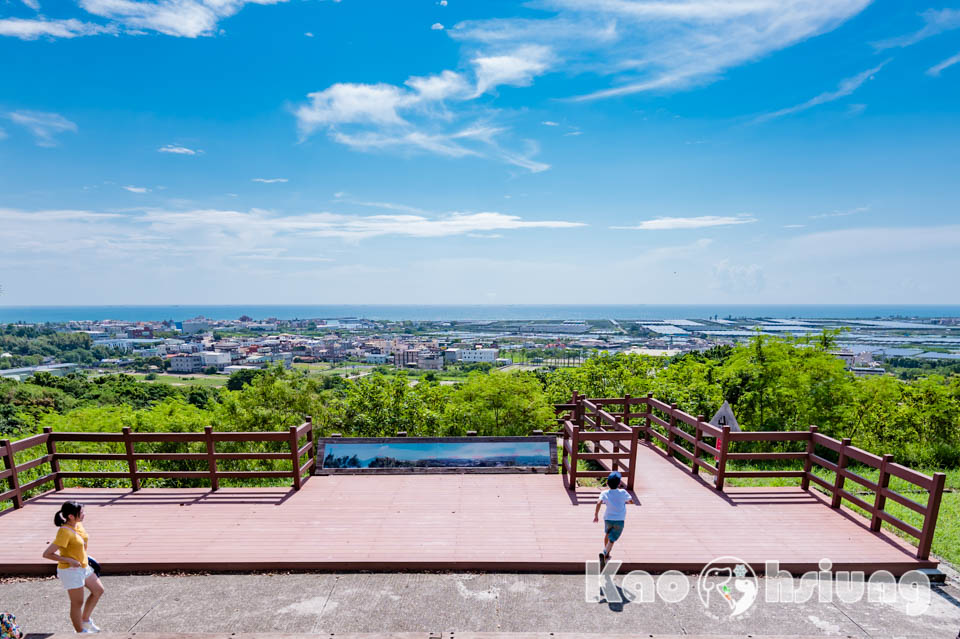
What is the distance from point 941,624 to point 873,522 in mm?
2097

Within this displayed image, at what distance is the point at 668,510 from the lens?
23.8 ft

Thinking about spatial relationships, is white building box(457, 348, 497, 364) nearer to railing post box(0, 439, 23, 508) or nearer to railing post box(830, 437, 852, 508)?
railing post box(830, 437, 852, 508)

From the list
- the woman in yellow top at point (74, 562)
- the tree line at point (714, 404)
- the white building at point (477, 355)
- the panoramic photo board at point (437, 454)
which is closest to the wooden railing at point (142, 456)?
the panoramic photo board at point (437, 454)

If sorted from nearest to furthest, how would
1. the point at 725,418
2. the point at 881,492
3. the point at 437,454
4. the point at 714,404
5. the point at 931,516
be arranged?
the point at 931,516, the point at 881,492, the point at 437,454, the point at 725,418, the point at 714,404

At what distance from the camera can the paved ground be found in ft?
14.9

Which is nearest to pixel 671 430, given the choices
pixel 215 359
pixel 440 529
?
pixel 440 529

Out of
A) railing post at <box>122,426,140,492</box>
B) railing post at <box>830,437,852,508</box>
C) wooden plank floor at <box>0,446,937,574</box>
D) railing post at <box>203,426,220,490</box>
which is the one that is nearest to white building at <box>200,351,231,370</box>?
railing post at <box>122,426,140,492</box>

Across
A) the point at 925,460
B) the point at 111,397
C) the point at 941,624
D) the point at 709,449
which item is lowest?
the point at 111,397

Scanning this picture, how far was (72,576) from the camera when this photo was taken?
4238mm

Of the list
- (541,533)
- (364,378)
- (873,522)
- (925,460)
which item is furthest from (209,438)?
(925,460)

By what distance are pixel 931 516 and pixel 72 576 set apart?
32.2ft

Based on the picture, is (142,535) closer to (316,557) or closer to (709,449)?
(316,557)

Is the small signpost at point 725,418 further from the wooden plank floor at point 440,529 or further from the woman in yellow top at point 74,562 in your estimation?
the woman in yellow top at point 74,562

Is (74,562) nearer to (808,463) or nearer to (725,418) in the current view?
(808,463)
